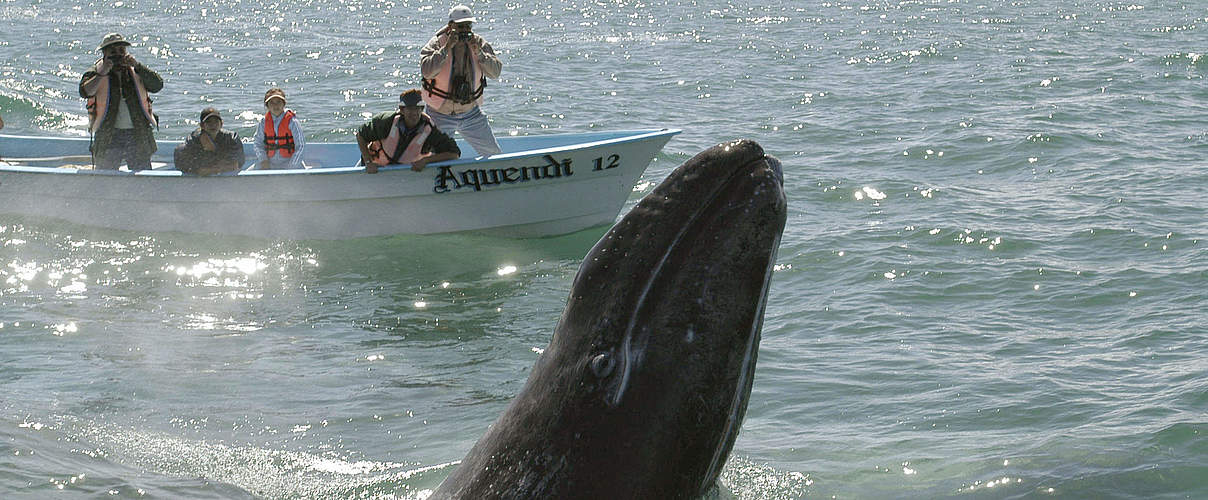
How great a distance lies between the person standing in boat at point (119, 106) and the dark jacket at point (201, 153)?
27.8 inches

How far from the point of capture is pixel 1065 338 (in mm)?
10812

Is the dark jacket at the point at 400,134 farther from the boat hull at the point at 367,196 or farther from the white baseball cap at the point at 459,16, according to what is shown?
the white baseball cap at the point at 459,16

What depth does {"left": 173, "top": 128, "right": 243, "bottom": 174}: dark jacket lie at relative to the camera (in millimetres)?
14922

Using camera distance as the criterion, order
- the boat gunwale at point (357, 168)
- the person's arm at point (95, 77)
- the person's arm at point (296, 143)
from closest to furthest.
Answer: the boat gunwale at point (357, 168), the person's arm at point (95, 77), the person's arm at point (296, 143)

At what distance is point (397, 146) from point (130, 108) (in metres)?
3.24

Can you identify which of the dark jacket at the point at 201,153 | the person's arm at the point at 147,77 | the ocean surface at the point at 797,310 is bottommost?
the ocean surface at the point at 797,310

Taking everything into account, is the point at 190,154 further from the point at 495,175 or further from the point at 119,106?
the point at 495,175

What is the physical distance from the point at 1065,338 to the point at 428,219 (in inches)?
281

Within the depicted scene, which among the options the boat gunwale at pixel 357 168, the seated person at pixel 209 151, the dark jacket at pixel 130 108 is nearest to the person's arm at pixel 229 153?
the seated person at pixel 209 151

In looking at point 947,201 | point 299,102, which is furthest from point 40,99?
point 947,201

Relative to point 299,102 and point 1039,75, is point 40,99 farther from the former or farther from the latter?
point 1039,75

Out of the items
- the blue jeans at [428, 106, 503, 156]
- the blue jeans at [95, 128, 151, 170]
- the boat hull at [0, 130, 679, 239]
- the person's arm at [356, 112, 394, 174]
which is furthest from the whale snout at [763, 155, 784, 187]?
the blue jeans at [95, 128, 151, 170]

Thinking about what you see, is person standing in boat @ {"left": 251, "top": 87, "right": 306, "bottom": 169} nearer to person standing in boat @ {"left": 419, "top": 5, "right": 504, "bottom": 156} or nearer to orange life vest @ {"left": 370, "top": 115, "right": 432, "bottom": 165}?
orange life vest @ {"left": 370, "top": 115, "right": 432, "bottom": 165}

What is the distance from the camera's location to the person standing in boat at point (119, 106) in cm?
1463
